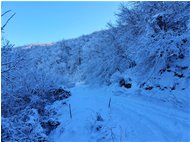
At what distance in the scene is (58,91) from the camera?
19.2 m

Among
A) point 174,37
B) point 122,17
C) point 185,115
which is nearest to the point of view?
point 185,115

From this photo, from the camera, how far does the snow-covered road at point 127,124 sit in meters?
8.40

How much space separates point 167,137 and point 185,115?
2209mm

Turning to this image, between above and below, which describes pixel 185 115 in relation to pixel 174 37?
below

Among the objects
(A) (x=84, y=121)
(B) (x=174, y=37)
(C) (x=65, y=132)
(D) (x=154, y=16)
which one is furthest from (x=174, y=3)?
(C) (x=65, y=132)

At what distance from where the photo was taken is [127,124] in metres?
9.70

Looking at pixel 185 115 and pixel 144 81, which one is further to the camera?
pixel 144 81

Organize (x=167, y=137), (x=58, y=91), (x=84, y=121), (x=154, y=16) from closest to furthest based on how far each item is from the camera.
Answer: (x=167, y=137)
(x=84, y=121)
(x=154, y=16)
(x=58, y=91)

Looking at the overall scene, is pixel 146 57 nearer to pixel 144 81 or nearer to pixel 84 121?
pixel 144 81

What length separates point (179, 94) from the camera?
12016 millimetres

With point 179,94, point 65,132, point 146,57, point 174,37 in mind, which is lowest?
point 65,132

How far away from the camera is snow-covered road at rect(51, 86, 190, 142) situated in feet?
27.6

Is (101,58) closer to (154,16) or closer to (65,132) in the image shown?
(154,16)

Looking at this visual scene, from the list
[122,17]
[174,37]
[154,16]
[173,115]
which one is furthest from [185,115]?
[122,17]
